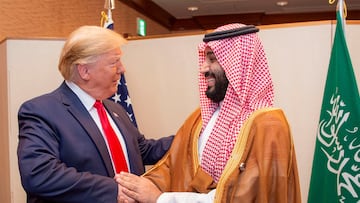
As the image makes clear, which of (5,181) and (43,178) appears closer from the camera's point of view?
(43,178)

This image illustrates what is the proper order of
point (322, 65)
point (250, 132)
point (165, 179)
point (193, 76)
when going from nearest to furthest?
point (250, 132) → point (165, 179) → point (322, 65) → point (193, 76)

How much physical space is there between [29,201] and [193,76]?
1573mm

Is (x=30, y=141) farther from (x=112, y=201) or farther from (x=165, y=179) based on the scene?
(x=165, y=179)

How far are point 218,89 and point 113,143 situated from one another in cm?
54

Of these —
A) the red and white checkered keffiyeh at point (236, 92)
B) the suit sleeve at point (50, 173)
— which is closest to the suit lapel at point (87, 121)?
the suit sleeve at point (50, 173)

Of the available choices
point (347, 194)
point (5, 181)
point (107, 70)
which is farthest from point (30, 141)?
point (347, 194)

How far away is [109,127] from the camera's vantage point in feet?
7.22

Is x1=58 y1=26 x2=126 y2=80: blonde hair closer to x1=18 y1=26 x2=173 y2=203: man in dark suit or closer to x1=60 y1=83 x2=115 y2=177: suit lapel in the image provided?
x1=18 y1=26 x2=173 y2=203: man in dark suit

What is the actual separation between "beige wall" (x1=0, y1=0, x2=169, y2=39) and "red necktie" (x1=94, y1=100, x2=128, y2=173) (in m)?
1.57

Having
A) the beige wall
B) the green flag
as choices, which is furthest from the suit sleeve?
the beige wall

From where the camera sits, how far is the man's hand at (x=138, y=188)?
6.28 feet

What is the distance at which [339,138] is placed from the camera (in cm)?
258

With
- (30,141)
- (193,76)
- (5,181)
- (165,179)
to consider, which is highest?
(193,76)

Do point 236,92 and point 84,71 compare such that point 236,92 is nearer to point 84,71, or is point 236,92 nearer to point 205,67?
point 205,67
